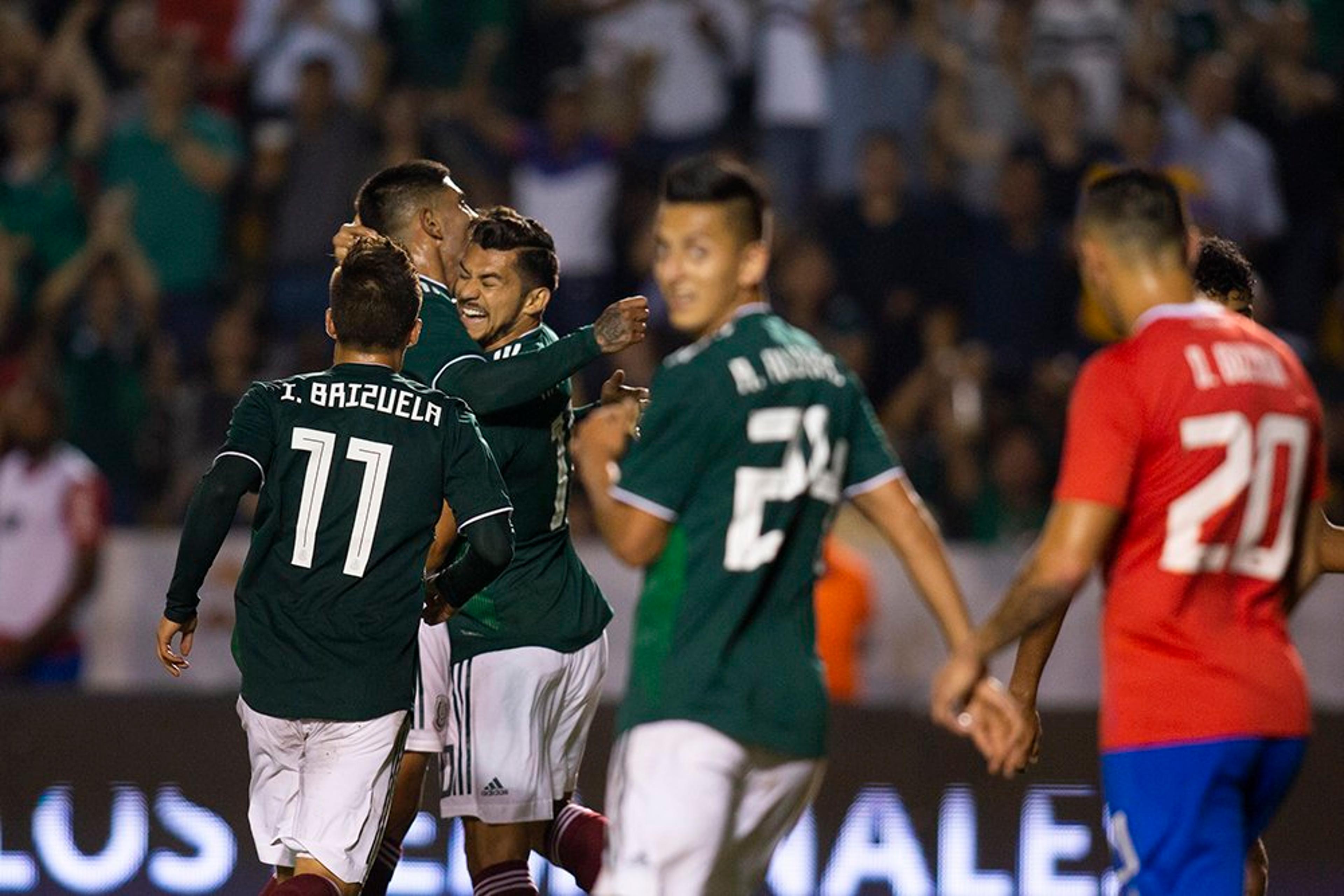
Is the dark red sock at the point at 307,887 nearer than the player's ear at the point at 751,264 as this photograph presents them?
No

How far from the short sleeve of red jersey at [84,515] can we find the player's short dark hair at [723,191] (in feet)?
22.1

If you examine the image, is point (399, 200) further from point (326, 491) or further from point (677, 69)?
point (677, 69)

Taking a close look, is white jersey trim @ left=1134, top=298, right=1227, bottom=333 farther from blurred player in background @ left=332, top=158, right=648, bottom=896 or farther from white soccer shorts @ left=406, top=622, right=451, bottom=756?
white soccer shorts @ left=406, top=622, right=451, bottom=756

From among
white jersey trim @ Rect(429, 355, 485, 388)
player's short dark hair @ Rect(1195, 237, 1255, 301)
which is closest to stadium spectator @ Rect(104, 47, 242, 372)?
white jersey trim @ Rect(429, 355, 485, 388)

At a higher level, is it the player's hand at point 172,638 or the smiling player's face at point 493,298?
the smiling player's face at point 493,298

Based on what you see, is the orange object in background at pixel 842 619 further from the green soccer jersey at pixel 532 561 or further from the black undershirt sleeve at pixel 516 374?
the black undershirt sleeve at pixel 516 374

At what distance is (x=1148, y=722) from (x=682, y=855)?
3.72ft

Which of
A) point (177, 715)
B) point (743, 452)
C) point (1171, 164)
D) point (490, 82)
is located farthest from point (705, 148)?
point (743, 452)

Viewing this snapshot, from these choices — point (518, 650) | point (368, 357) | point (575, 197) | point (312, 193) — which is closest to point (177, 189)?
point (312, 193)

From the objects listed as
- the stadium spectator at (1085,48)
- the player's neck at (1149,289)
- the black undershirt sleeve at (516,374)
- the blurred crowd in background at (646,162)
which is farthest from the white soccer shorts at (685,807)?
the stadium spectator at (1085,48)

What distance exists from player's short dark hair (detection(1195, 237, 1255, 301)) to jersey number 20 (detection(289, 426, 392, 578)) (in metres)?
2.50

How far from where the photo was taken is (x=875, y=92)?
42.9 ft

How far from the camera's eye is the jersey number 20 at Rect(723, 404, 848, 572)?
488 cm

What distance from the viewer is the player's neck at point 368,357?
5914 mm
